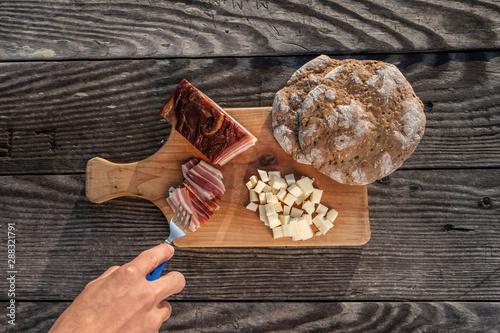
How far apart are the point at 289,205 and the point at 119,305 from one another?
1321 millimetres

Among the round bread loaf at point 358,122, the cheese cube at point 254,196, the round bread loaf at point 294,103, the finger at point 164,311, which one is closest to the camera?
the finger at point 164,311

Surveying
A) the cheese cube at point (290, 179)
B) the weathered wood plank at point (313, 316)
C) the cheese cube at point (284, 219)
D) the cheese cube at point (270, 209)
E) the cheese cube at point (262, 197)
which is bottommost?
the weathered wood plank at point (313, 316)

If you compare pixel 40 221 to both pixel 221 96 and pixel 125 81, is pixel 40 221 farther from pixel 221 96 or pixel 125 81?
pixel 221 96

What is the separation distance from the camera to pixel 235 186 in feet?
8.59

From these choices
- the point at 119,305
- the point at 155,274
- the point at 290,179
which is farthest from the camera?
the point at 290,179

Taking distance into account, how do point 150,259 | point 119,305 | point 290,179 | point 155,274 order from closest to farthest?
point 119,305 < point 150,259 < point 155,274 < point 290,179

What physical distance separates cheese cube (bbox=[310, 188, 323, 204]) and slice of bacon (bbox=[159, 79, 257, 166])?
60 cm

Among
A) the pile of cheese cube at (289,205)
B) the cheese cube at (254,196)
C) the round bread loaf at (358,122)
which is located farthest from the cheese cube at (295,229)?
the round bread loaf at (358,122)

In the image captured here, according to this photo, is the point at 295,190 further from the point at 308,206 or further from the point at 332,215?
the point at 332,215

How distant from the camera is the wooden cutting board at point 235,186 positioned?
2578mm

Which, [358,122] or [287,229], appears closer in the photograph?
[358,122]

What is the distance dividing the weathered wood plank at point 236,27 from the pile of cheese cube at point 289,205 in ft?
3.60

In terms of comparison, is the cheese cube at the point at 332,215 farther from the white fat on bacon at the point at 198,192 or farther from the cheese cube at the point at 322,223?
the white fat on bacon at the point at 198,192

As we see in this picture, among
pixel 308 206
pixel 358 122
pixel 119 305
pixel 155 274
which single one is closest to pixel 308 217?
pixel 308 206
